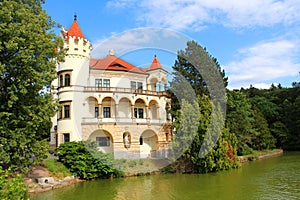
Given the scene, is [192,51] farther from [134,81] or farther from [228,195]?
[228,195]

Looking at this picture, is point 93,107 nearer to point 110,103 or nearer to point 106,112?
point 106,112

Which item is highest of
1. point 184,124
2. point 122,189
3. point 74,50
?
point 74,50

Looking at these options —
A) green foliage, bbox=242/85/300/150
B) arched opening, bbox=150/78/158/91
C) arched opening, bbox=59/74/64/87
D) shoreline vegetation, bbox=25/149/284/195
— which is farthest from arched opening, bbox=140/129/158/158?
green foliage, bbox=242/85/300/150

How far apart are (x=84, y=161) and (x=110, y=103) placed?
27.3ft

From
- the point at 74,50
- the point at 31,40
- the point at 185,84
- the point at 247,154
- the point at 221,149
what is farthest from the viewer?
the point at 247,154

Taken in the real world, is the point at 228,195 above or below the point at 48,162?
below

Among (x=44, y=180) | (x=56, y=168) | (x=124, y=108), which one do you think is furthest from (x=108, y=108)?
(x=44, y=180)

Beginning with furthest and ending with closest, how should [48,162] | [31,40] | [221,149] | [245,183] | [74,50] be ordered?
[74,50], [221,149], [48,162], [245,183], [31,40]

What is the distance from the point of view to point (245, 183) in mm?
16453

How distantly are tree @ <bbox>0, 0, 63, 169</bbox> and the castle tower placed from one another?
9.11 meters

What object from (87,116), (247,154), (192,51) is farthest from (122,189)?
(247,154)

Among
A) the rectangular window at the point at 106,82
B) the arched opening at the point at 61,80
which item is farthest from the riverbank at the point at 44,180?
the rectangular window at the point at 106,82

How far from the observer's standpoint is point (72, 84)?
25188mm

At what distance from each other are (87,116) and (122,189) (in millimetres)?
11114
